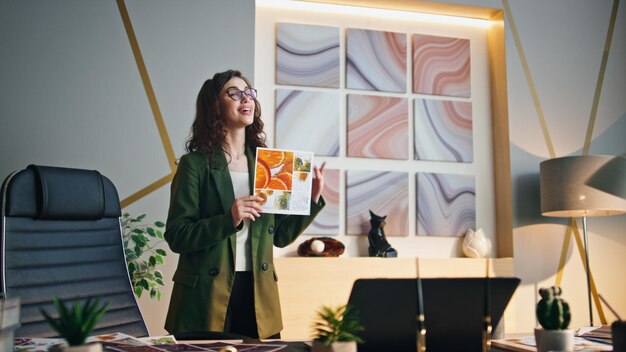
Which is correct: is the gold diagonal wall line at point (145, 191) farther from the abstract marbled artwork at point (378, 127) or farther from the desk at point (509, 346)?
the desk at point (509, 346)

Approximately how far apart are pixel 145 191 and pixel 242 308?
1.63 m

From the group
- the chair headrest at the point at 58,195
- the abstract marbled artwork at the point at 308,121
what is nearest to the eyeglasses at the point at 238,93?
the chair headrest at the point at 58,195

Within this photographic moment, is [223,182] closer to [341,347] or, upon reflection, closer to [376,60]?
[341,347]

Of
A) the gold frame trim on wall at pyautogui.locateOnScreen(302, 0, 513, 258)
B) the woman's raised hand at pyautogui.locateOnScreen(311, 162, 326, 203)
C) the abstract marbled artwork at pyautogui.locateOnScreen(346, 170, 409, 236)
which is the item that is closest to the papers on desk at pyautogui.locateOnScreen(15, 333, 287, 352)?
the woman's raised hand at pyautogui.locateOnScreen(311, 162, 326, 203)

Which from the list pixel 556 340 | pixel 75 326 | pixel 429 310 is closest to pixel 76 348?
pixel 75 326

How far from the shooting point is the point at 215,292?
6.93 feet

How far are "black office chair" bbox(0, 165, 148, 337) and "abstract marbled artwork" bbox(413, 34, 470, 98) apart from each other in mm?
2595

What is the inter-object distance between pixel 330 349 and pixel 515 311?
317 cm

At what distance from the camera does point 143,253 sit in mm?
3506

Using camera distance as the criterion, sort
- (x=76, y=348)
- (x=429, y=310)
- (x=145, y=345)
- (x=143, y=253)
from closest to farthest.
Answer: (x=76, y=348)
(x=429, y=310)
(x=145, y=345)
(x=143, y=253)

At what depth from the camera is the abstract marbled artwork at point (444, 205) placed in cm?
414

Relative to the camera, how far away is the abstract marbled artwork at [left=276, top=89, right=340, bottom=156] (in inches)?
158

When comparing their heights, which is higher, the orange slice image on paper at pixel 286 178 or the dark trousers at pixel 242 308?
the orange slice image on paper at pixel 286 178

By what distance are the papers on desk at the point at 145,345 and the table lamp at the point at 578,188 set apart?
2.67 m
